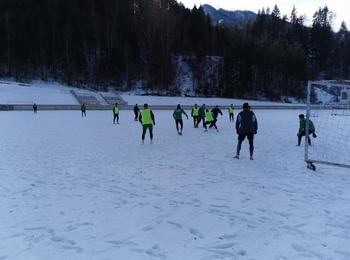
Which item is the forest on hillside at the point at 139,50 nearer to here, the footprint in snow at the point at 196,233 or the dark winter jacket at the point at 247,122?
the dark winter jacket at the point at 247,122

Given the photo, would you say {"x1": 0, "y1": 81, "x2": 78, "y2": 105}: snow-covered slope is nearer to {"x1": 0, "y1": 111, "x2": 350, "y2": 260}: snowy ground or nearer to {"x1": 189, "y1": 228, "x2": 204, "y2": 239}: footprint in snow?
{"x1": 0, "y1": 111, "x2": 350, "y2": 260}: snowy ground

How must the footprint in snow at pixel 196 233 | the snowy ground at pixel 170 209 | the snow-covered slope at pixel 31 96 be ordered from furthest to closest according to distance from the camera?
the snow-covered slope at pixel 31 96 → the footprint in snow at pixel 196 233 → the snowy ground at pixel 170 209

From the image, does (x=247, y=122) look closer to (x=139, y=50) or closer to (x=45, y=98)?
(x=45, y=98)

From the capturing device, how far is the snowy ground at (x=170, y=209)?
445 centimetres

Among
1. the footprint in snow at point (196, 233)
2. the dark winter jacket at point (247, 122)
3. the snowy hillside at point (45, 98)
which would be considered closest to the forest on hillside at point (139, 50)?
the snowy hillside at point (45, 98)

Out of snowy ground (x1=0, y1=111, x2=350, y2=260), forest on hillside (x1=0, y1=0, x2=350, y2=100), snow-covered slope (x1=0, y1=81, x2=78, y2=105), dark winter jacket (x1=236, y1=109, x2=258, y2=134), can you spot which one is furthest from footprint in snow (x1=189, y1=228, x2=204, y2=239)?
forest on hillside (x1=0, y1=0, x2=350, y2=100)

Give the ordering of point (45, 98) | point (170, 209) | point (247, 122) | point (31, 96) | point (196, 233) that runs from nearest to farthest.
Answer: point (196, 233)
point (170, 209)
point (247, 122)
point (31, 96)
point (45, 98)

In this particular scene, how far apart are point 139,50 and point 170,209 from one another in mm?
74802

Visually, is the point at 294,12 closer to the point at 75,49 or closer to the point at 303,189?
the point at 75,49

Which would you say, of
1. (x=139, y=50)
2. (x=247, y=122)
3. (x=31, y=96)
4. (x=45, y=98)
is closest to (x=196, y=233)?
(x=247, y=122)

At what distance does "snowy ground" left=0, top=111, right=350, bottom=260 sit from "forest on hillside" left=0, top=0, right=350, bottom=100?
6173 centimetres

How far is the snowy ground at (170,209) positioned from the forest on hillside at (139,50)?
61.7 m

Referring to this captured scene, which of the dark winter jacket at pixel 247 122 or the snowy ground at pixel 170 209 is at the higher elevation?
the dark winter jacket at pixel 247 122

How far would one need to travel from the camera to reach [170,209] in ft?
19.2
